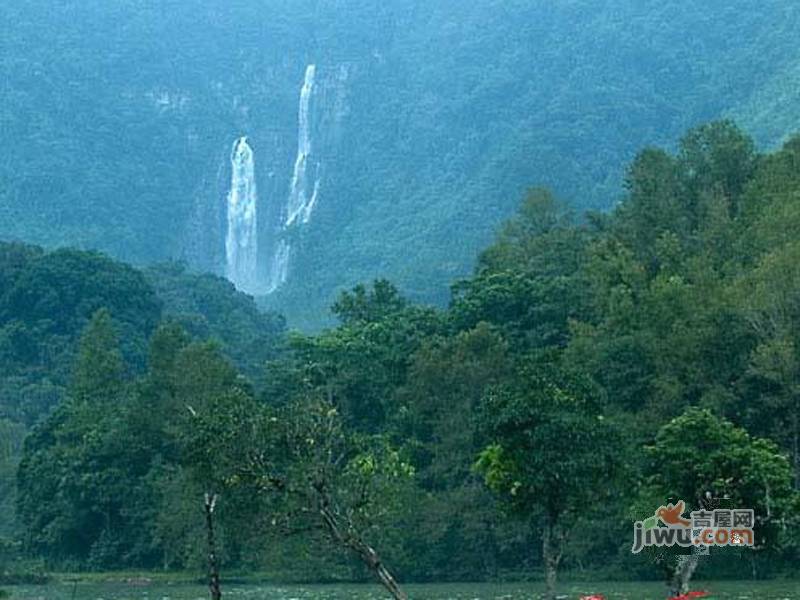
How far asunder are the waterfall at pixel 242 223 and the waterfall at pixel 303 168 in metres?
4.19

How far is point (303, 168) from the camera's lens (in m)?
142

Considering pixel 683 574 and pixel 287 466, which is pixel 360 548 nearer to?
pixel 287 466

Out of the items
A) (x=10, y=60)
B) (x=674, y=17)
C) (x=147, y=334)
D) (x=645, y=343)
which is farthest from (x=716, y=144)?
(x=10, y=60)

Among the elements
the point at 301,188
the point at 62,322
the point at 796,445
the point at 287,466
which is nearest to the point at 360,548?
the point at 287,466

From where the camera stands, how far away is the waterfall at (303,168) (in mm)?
133500

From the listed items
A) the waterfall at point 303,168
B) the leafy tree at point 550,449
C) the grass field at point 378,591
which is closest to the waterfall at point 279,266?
the waterfall at point 303,168

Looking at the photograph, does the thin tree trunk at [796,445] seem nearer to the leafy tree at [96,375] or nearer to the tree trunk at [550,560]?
the tree trunk at [550,560]

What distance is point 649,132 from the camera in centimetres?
10756

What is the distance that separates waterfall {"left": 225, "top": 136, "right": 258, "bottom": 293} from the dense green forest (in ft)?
230

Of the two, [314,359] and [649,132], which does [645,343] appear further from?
[649,132]

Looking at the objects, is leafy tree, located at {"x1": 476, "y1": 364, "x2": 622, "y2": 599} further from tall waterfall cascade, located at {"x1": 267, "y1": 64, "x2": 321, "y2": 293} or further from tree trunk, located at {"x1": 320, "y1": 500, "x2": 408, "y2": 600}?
tall waterfall cascade, located at {"x1": 267, "y1": 64, "x2": 321, "y2": 293}

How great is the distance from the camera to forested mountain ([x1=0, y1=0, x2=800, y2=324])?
103m

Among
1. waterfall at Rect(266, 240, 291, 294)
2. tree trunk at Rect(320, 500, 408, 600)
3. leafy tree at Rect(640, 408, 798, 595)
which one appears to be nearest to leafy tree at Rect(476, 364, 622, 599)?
leafy tree at Rect(640, 408, 798, 595)

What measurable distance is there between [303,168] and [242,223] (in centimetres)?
816
